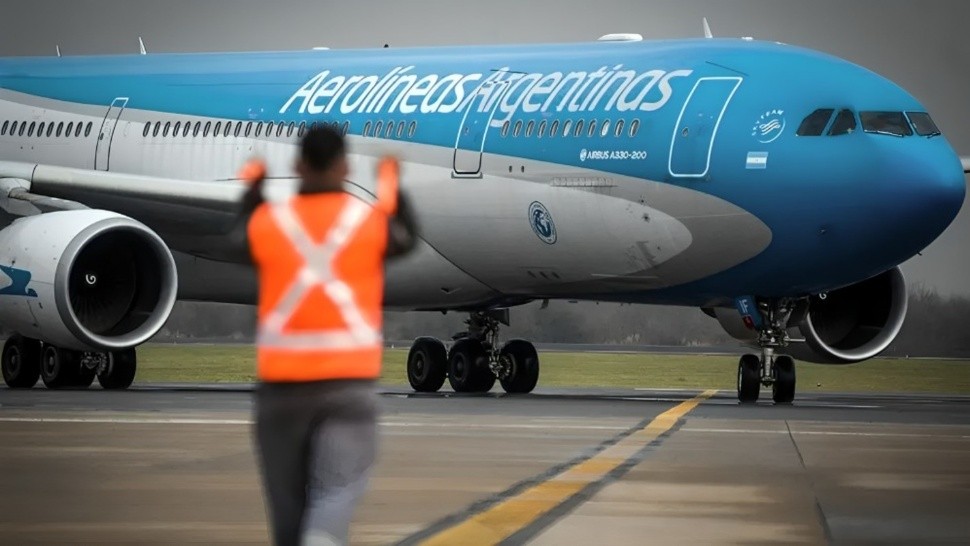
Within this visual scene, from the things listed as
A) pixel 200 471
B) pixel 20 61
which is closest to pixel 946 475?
pixel 200 471

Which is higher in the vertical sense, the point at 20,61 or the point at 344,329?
the point at 20,61

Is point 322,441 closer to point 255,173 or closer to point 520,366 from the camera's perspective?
point 255,173

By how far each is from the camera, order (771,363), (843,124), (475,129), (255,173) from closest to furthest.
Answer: (255,173)
(843,124)
(771,363)
(475,129)

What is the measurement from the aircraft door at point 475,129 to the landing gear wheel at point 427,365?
9.98ft

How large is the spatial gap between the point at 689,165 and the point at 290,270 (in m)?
13.0

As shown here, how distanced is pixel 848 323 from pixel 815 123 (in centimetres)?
372

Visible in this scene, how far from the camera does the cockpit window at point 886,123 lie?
18312mm

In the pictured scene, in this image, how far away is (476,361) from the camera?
2253 cm

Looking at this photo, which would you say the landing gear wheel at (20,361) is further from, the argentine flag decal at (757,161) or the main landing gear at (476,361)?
the argentine flag decal at (757,161)

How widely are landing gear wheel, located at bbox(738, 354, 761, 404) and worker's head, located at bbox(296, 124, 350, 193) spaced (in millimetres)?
13961

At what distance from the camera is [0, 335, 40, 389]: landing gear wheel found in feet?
73.3

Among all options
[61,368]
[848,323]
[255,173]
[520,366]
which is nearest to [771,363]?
[848,323]

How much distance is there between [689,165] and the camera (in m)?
18.6

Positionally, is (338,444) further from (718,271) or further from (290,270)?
(718,271)
